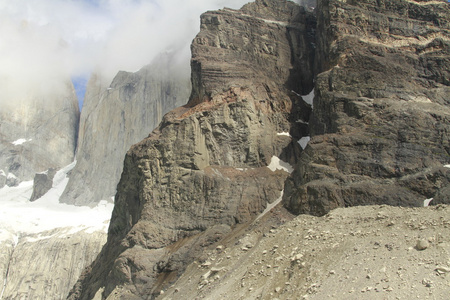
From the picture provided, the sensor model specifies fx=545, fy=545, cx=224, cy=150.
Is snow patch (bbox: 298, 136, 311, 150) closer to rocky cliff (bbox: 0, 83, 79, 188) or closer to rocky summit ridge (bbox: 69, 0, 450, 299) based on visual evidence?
rocky summit ridge (bbox: 69, 0, 450, 299)

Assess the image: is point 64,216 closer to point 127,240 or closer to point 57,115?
point 57,115

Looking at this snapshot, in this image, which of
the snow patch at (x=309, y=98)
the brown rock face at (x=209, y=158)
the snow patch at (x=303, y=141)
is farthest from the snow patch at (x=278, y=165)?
the snow patch at (x=309, y=98)

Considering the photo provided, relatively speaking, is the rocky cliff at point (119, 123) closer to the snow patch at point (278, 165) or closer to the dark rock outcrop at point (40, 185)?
the dark rock outcrop at point (40, 185)

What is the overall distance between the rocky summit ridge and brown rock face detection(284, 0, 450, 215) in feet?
0.24

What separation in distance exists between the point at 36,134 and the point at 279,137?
6054 centimetres

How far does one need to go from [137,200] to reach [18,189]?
50339 mm

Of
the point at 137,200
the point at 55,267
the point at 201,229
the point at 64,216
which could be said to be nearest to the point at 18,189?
the point at 64,216

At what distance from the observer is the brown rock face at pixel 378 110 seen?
25.6 m

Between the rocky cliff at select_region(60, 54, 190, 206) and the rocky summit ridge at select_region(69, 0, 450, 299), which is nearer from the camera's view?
the rocky summit ridge at select_region(69, 0, 450, 299)

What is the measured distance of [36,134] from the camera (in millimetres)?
86188

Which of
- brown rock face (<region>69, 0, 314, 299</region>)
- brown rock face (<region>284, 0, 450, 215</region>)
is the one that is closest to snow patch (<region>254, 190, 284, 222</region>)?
brown rock face (<region>69, 0, 314, 299</region>)

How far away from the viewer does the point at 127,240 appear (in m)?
31.1

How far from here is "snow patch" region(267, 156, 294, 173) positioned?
34025 mm

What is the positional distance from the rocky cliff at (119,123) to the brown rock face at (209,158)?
3130 centimetres
